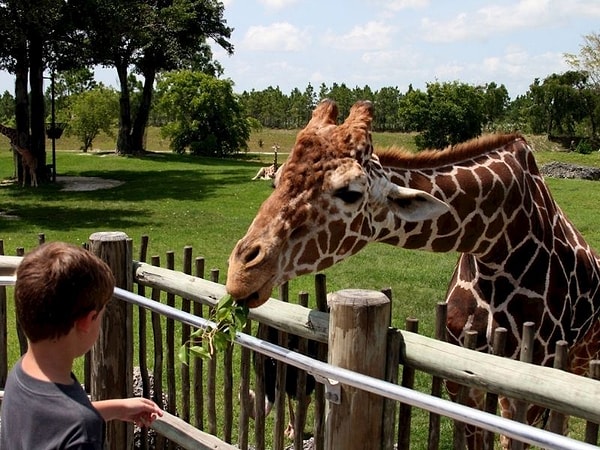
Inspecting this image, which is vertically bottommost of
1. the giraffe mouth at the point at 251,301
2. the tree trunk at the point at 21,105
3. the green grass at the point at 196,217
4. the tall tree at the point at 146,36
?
the green grass at the point at 196,217

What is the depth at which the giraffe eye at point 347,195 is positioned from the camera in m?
3.25

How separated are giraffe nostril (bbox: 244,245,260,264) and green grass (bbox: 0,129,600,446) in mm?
1546

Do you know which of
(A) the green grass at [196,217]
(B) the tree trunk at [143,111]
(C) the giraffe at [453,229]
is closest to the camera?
(C) the giraffe at [453,229]

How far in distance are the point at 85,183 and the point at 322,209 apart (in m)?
23.3

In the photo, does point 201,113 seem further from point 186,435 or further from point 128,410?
point 128,410

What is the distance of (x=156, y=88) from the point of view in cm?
4841

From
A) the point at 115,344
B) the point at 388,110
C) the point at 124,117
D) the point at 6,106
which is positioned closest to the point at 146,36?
the point at 124,117

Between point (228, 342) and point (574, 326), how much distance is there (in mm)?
2214

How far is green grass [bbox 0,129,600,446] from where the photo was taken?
34.9 ft

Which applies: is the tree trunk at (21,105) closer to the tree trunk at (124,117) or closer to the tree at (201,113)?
the tree trunk at (124,117)

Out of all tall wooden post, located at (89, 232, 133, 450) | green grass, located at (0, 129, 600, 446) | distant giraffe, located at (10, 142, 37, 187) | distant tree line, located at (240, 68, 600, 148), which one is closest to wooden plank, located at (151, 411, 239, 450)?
tall wooden post, located at (89, 232, 133, 450)

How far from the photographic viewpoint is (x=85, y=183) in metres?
25.1

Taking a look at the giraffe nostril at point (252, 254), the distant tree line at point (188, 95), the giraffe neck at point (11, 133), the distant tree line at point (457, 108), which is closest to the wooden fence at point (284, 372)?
the giraffe nostril at point (252, 254)

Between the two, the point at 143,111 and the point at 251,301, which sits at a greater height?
the point at 143,111
